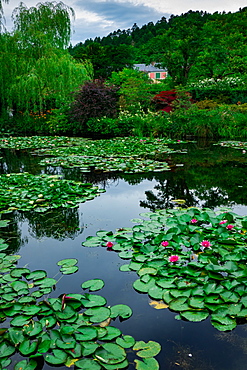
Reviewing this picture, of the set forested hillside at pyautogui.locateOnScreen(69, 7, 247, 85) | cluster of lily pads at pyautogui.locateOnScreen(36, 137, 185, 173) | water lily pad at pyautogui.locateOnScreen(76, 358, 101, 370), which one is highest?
forested hillside at pyautogui.locateOnScreen(69, 7, 247, 85)

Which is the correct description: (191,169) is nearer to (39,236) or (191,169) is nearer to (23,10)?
(39,236)

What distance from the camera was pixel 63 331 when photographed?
1.26 metres

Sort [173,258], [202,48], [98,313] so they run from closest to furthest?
[98,313] → [173,258] → [202,48]

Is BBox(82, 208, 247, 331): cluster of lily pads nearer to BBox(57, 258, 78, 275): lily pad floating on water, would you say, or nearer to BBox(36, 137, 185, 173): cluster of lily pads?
BBox(57, 258, 78, 275): lily pad floating on water

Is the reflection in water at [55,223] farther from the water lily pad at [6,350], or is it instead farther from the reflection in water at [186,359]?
the reflection in water at [186,359]

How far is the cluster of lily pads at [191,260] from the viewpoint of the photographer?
1460mm

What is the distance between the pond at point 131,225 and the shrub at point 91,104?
16.7ft

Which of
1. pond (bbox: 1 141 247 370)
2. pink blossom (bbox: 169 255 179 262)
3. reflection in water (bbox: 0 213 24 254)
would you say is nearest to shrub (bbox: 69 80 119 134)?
pond (bbox: 1 141 247 370)

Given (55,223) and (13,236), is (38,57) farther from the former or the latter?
(13,236)

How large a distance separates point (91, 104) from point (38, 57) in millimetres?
2620

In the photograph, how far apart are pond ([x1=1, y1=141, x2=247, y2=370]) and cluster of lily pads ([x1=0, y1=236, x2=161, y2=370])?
6cm

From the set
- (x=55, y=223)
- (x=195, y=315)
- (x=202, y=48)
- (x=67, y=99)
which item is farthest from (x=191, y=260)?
(x=202, y=48)

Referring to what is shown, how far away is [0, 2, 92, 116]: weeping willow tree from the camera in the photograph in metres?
9.81

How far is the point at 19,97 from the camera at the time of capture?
10227 millimetres
